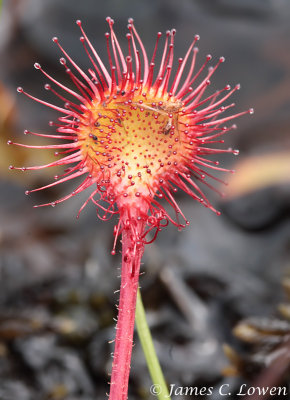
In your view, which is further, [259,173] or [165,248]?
[259,173]

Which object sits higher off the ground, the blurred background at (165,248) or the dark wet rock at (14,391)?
the blurred background at (165,248)

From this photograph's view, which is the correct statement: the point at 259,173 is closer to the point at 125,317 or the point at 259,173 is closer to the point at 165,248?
the point at 165,248

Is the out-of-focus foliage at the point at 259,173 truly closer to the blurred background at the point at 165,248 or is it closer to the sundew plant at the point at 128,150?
the blurred background at the point at 165,248

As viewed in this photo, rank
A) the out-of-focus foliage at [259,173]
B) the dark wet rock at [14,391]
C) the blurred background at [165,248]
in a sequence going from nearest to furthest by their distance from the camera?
the dark wet rock at [14,391]
the blurred background at [165,248]
the out-of-focus foliage at [259,173]

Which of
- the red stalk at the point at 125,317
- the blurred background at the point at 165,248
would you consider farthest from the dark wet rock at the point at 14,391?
the red stalk at the point at 125,317

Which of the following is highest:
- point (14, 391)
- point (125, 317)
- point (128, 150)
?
point (128, 150)

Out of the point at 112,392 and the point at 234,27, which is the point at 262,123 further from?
the point at 112,392

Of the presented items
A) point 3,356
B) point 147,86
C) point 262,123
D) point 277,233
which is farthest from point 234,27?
point 3,356

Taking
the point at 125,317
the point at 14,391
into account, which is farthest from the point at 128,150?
the point at 14,391
